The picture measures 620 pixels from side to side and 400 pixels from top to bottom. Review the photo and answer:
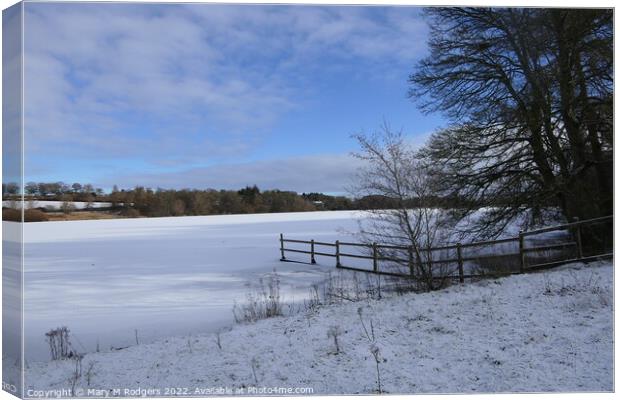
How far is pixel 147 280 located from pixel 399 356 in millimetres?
8754

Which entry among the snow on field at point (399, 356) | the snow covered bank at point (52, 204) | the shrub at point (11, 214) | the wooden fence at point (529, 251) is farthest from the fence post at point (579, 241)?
the shrub at point (11, 214)

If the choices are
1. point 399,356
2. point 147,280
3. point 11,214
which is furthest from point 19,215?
point 147,280

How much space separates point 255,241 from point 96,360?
14.1 meters

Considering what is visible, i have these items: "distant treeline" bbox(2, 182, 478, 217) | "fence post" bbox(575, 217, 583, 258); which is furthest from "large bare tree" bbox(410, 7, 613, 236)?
"distant treeline" bbox(2, 182, 478, 217)

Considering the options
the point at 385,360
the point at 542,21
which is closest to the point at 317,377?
the point at 385,360

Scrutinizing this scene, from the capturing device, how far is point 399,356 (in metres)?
4.05

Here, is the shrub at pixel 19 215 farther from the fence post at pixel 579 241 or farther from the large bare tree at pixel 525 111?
the fence post at pixel 579 241

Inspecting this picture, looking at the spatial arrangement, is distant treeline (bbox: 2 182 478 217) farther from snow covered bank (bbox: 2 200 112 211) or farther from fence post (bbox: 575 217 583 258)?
fence post (bbox: 575 217 583 258)

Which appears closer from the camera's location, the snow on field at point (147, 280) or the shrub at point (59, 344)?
the shrub at point (59, 344)

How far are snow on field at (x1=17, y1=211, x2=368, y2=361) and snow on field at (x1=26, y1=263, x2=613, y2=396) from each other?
1.57 m

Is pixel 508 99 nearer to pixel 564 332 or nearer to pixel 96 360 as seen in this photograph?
pixel 564 332

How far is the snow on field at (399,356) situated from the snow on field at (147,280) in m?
1.57

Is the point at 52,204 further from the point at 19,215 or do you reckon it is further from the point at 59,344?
the point at 59,344

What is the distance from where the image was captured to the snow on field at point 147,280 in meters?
6.19
